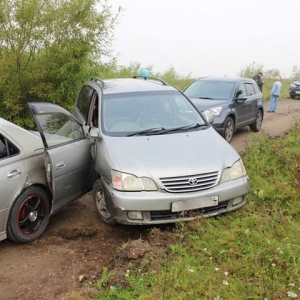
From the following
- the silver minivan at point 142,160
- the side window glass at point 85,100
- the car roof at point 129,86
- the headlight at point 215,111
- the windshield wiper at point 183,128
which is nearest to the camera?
the silver minivan at point 142,160

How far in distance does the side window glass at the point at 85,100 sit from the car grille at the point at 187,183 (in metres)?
2.38

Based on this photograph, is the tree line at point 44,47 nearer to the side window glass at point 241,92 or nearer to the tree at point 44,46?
the tree at point 44,46

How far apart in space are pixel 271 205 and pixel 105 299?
2.68 metres

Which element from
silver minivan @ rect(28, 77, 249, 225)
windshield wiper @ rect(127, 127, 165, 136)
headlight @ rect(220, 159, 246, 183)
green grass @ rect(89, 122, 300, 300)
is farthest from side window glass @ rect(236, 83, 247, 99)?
headlight @ rect(220, 159, 246, 183)

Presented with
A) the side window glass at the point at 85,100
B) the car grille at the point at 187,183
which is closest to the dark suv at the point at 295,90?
the side window glass at the point at 85,100

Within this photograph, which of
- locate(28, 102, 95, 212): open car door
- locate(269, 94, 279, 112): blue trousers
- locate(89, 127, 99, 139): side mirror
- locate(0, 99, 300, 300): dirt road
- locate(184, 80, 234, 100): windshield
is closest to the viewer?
locate(0, 99, 300, 300): dirt road

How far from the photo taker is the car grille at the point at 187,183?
4156 mm

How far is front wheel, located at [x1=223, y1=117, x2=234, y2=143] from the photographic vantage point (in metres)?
8.63

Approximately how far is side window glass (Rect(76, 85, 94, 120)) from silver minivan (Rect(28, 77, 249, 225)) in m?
0.37

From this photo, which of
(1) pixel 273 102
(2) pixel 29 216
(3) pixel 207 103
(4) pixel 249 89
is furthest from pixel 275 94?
(2) pixel 29 216

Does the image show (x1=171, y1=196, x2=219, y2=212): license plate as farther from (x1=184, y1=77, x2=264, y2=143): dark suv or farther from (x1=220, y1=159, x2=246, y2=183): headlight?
(x1=184, y1=77, x2=264, y2=143): dark suv

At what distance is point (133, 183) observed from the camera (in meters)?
4.17

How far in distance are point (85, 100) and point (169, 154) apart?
98.2 inches

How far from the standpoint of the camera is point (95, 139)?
5.11 m
